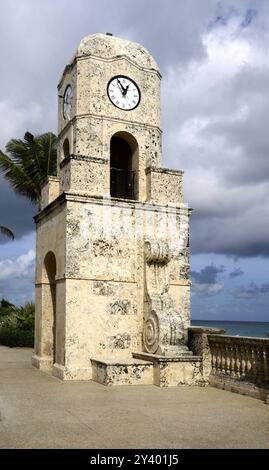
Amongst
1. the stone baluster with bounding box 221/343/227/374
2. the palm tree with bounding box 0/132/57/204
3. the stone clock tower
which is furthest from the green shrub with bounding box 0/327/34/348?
the stone baluster with bounding box 221/343/227/374

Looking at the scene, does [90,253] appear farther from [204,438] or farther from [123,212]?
[204,438]

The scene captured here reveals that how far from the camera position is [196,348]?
1135 centimetres

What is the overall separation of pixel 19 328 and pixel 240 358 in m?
15.6

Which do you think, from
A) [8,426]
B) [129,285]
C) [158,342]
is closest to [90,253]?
[129,285]

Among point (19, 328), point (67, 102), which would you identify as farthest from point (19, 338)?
point (67, 102)

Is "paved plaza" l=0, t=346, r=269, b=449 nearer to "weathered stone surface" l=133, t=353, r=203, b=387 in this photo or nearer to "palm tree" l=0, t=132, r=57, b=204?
"weathered stone surface" l=133, t=353, r=203, b=387

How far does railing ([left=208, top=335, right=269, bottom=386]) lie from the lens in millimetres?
9242

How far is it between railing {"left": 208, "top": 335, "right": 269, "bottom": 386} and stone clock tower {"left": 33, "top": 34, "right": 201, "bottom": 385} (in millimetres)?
586

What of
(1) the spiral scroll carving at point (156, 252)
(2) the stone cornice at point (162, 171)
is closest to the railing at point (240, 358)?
(1) the spiral scroll carving at point (156, 252)

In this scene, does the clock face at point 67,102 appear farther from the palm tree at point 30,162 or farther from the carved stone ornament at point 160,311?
the palm tree at point 30,162

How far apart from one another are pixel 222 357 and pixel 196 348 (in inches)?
33.9

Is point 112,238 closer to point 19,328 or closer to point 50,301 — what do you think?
point 50,301

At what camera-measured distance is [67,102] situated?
47.8 feet

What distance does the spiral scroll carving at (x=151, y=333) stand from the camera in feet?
38.4
